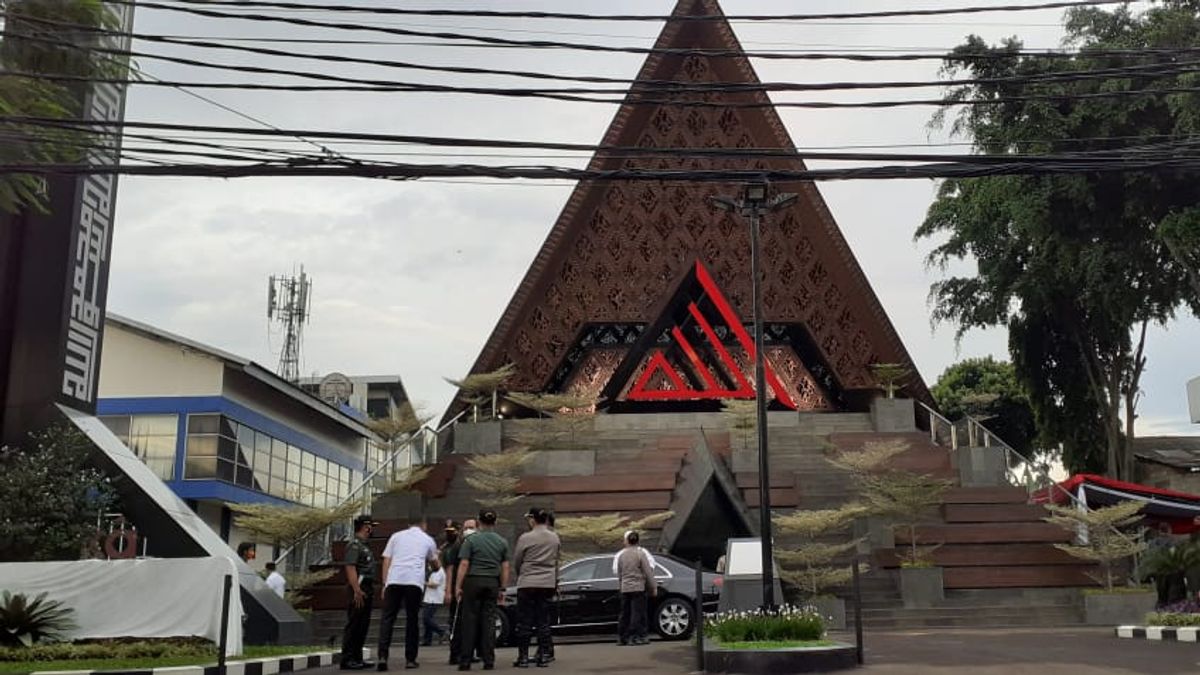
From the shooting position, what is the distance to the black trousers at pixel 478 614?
9227mm

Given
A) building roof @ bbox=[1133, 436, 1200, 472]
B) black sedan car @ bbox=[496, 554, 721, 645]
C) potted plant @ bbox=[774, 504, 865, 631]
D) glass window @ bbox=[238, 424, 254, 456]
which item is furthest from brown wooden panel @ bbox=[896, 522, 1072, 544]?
glass window @ bbox=[238, 424, 254, 456]

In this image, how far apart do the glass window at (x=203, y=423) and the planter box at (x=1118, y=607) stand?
20262 mm

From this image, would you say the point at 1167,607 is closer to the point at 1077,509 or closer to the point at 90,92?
the point at 1077,509

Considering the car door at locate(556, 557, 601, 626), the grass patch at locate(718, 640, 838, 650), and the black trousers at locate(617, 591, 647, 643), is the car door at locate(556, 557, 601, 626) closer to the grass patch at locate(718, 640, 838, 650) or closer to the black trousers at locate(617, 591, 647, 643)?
the black trousers at locate(617, 591, 647, 643)

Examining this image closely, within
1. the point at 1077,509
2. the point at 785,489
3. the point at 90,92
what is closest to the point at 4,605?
the point at 90,92

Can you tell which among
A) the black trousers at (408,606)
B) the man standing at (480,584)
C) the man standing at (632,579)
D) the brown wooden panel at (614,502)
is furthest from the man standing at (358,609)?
the brown wooden panel at (614,502)

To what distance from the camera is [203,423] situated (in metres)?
27.0

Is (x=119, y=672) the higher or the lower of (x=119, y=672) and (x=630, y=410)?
the lower

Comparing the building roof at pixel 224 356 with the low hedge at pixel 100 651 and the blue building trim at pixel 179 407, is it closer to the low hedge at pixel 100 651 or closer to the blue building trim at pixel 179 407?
the blue building trim at pixel 179 407

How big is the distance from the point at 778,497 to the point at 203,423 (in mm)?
15165

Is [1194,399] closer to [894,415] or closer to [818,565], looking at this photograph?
[818,565]

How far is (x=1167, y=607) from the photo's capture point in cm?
1454

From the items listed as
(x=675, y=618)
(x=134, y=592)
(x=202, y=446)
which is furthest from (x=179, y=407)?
(x=675, y=618)

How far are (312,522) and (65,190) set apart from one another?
19.9ft
